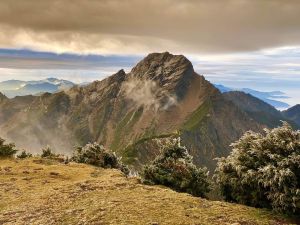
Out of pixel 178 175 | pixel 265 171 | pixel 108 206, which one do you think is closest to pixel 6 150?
pixel 178 175

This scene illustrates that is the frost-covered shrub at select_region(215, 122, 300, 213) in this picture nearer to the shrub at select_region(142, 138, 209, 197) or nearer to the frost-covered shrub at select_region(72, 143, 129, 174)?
the shrub at select_region(142, 138, 209, 197)

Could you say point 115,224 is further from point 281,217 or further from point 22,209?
point 281,217

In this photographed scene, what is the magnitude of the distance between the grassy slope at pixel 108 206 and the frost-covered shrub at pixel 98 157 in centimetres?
1989

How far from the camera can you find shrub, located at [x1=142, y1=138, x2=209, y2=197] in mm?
45781

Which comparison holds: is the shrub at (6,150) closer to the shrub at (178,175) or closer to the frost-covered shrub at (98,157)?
the frost-covered shrub at (98,157)

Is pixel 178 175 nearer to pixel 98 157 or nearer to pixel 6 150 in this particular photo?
pixel 98 157

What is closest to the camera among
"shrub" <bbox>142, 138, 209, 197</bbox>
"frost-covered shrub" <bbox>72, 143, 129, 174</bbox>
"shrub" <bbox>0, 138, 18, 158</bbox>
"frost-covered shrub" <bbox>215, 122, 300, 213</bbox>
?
"frost-covered shrub" <bbox>215, 122, 300, 213</bbox>

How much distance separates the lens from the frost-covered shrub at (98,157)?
225 feet

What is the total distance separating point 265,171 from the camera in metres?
35.0

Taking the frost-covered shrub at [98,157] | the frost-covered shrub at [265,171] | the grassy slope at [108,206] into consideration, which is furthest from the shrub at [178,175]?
the frost-covered shrub at [98,157]

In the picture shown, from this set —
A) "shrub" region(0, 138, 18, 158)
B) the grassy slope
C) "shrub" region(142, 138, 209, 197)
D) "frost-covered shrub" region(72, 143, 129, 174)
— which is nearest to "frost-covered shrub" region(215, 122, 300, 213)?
the grassy slope

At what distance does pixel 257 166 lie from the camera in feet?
124

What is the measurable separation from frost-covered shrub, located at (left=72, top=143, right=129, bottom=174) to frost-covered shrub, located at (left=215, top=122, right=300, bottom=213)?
30.0 meters

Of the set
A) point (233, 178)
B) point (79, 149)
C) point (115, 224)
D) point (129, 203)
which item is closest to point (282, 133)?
point (233, 178)
